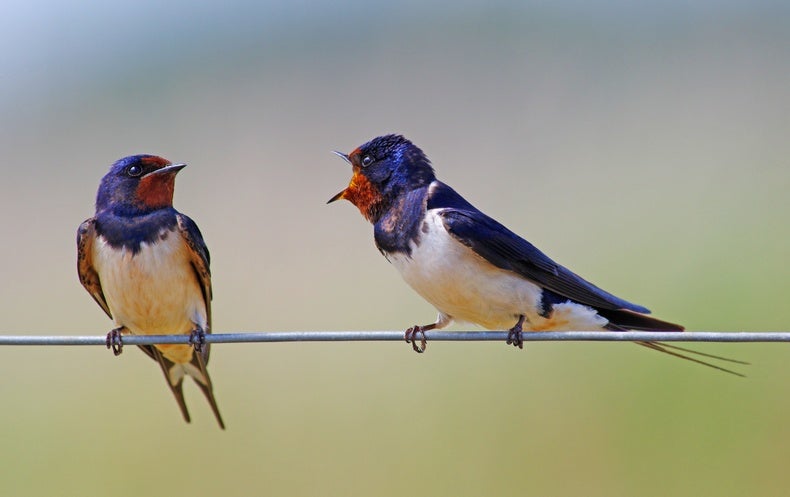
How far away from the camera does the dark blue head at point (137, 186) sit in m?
3.54

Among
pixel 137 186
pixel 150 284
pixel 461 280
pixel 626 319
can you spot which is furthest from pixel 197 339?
pixel 626 319

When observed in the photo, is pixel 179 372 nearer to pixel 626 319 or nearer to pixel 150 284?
pixel 150 284

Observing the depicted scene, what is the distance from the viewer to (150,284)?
3.49 metres

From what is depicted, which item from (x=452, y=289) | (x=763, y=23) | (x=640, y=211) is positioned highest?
(x=763, y=23)

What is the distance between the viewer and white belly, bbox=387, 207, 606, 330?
3270 mm

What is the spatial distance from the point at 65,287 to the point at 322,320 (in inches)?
98.8

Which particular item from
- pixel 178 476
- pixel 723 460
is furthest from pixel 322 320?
pixel 723 460

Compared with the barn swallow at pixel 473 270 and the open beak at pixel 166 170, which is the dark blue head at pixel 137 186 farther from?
the barn swallow at pixel 473 270

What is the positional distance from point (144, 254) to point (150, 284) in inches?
3.7

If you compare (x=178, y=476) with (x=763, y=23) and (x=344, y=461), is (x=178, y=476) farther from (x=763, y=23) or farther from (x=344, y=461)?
(x=763, y=23)

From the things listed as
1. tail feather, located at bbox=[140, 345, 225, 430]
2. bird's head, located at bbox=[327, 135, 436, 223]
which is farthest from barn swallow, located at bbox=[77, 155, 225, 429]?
bird's head, located at bbox=[327, 135, 436, 223]

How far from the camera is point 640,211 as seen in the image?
437 inches

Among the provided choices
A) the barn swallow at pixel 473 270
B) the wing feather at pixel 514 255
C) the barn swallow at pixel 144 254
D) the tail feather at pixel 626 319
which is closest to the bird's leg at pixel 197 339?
the barn swallow at pixel 144 254

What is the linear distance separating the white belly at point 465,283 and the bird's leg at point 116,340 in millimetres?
841
